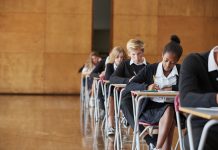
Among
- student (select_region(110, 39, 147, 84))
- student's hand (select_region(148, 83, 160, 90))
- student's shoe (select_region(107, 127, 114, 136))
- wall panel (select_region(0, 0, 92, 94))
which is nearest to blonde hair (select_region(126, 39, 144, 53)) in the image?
student (select_region(110, 39, 147, 84))

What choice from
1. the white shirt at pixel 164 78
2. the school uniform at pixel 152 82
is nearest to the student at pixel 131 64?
the school uniform at pixel 152 82

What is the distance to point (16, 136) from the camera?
564 centimetres

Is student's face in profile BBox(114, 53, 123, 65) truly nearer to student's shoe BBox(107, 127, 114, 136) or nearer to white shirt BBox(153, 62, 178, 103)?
student's shoe BBox(107, 127, 114, 136)

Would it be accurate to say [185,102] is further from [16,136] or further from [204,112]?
[16,136]

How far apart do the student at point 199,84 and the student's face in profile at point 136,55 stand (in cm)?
208

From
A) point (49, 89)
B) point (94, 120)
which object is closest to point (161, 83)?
point (94, 120)

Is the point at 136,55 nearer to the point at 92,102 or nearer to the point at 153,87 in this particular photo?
the point at 153,87

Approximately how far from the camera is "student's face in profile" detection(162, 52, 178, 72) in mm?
3546

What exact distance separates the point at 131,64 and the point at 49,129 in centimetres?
186

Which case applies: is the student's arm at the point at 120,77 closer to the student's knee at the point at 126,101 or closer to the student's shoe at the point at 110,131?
the student's knee at the point at 126,101

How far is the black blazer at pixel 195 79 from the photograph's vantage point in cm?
240

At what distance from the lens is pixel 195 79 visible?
98.3 inches

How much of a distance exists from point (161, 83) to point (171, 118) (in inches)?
16.0

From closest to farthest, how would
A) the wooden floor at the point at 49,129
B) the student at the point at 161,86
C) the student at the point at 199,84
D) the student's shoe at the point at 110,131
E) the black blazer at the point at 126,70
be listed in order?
the student at the point at 199,84 → the student at the point at 161,86 → the black blazer at the point at 126,70 → the wooden floor at the point at 49,129 → the student's shoe at the point at 110,131
